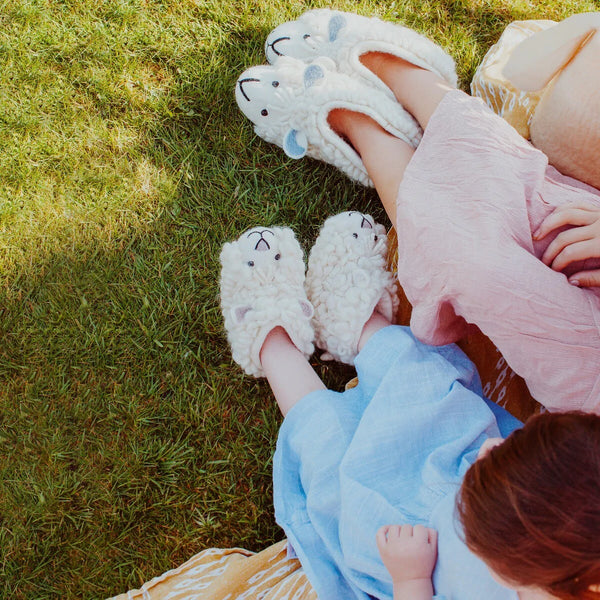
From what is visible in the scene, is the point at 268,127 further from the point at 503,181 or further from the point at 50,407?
the point at 50,407

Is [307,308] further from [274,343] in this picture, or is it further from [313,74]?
[313,74]

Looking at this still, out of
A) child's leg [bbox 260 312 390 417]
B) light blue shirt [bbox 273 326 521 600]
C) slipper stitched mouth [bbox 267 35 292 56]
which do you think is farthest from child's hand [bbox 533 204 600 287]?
slipper stitched mouth [bbox 267 35 292 56]

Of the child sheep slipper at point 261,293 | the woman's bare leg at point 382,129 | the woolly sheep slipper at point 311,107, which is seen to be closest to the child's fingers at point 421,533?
the child sheep slipper at point 261,293

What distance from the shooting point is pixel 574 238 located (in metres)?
0.96

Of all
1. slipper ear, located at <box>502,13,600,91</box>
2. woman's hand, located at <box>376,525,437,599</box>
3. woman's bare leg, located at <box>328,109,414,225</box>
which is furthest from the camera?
woman's bare leg, located at <box>328,109,414,225</box>

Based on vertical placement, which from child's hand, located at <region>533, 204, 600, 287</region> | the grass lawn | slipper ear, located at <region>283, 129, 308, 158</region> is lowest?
the grass lawn

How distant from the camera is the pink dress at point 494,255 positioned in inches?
36.6

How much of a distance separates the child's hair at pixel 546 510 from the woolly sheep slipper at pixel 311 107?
2.57 feet

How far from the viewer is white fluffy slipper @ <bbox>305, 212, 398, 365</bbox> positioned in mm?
1224

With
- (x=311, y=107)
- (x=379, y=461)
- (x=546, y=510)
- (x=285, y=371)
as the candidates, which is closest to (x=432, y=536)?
(x=379, y=461)

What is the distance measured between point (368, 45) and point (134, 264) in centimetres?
71

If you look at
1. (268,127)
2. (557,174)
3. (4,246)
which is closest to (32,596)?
(4,246)

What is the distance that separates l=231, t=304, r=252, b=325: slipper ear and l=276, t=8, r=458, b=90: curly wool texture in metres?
0.58

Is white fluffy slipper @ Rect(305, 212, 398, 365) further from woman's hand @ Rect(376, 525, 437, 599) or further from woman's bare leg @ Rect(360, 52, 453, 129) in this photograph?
woman's hand @ Rect(376, 525, 437, 599)
